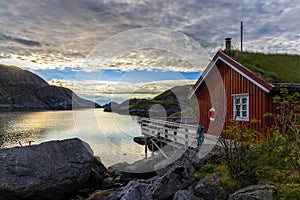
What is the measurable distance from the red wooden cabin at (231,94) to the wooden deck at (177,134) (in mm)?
1620

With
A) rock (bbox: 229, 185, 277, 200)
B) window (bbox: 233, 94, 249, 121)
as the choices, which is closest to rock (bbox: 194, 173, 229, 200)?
rock (bbox: 229, 185, 277, 200)

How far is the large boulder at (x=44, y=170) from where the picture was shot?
887 centimetres

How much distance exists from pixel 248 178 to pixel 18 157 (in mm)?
8059

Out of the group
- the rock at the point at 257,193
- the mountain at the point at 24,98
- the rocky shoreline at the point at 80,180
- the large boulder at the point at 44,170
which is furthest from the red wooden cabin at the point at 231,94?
the mountain at the point at 24,98

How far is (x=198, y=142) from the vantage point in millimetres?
11117

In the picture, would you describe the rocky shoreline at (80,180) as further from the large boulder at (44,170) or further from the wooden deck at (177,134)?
the wooden deck at (177,134)

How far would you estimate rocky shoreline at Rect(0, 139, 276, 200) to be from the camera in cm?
718

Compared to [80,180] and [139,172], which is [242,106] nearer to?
[139,172]

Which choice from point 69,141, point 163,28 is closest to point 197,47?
point 163,28

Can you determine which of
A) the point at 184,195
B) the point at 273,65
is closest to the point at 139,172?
the point at 184,195

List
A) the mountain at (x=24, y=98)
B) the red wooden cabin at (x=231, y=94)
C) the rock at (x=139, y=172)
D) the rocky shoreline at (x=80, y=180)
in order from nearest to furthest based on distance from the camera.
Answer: the rocky shoreline at (x=80, y=180) → the red wooden cabin at (x=231, y=94) → the rock at (x=139, y=172) → the mountain at (x=24, y=98)

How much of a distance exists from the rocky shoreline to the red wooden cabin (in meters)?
2.61

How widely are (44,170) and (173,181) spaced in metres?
5.04

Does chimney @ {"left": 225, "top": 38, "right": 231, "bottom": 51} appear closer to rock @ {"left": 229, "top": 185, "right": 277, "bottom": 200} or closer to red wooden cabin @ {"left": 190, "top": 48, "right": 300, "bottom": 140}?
red wooden cabin @ {"left": 190, "top": 48, "right": 300, "bottom": 140}
